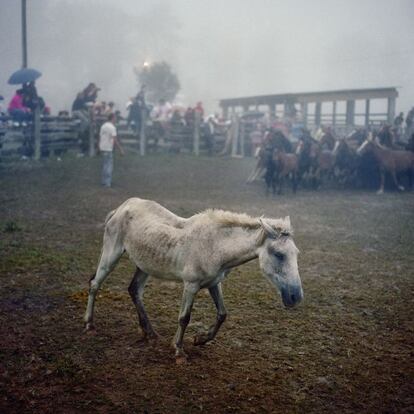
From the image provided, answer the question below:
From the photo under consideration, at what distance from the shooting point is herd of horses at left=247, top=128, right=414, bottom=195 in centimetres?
1670

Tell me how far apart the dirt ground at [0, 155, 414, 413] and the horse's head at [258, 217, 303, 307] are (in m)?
0.90

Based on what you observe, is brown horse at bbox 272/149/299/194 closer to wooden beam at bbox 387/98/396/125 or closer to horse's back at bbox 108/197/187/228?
horse's back at bbox 108/197/187/228

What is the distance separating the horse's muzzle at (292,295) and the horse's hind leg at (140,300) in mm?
1760

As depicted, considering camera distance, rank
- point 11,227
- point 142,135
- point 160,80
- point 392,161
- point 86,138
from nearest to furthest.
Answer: point 11,227 → point 392,161 → point 86,138 → point 142,135 → point 160,80

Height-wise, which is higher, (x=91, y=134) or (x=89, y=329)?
(x=91, y=134)

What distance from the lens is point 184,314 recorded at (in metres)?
4.93

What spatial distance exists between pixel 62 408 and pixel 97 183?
12.7 m

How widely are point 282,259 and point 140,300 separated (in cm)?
198

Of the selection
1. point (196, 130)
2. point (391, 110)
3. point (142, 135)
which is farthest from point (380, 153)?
point (391, 110)

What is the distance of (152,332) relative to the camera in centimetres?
540

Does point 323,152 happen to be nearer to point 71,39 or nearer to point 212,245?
point 212,245

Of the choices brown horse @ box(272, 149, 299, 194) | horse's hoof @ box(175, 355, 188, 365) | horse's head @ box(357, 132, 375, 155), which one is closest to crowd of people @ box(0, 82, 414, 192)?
brown horse @ box(272, 149, 299, 194)

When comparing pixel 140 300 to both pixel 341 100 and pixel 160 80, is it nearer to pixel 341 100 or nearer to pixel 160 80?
pixel 341 100

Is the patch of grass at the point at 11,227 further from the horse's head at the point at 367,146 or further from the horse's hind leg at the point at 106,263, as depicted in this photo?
the horse's head at the point at 367,146
